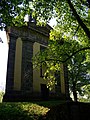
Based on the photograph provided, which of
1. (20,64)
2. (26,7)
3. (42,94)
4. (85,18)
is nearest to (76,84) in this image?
(42,94)

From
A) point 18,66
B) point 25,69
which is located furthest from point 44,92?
point 18,66

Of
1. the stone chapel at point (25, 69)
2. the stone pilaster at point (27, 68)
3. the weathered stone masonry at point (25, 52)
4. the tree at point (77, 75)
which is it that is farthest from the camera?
the tree at point (77, 75)

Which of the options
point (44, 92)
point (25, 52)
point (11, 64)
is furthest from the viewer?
point (44, 92)

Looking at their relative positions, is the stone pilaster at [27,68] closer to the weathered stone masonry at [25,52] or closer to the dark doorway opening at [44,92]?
the weathered stone masonry at [25,52]

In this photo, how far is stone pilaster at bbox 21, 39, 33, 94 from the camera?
65.8 feet

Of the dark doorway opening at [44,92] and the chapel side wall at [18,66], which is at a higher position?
the chapel side wall at [18,66]

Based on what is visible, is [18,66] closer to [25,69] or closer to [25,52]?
[25,69]

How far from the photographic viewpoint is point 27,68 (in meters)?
21.0

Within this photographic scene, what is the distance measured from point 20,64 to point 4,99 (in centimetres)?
462

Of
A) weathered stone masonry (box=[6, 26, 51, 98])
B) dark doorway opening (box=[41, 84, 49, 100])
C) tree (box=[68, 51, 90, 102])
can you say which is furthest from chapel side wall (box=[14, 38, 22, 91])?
tree (box=[68, 51, 90, 102])

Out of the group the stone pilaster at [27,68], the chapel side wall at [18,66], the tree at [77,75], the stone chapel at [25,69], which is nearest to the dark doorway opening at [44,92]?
the stone chapel at [25,69]

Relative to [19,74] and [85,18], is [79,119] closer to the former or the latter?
[85,18]

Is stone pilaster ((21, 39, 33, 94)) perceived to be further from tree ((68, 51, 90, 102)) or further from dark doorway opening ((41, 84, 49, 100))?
tree ((68, 51, 90, 102))

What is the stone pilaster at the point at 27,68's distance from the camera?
20.1 meters
